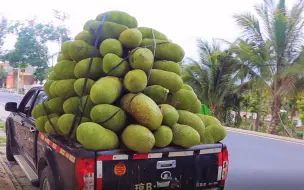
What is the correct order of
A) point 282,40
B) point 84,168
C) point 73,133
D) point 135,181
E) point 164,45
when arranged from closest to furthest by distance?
point 84,168
point 135,181
point 73,133
point 164,45
point 282,40

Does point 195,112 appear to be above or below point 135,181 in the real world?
above

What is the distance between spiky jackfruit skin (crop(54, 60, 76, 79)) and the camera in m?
3.73

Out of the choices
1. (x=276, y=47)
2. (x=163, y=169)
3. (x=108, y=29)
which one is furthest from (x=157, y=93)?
(x=276, y=47)

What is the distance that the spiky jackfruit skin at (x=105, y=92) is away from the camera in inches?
122

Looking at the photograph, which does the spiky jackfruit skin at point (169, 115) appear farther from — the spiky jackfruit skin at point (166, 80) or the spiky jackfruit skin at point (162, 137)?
the spiky jackfruit skin at point (166, 80)

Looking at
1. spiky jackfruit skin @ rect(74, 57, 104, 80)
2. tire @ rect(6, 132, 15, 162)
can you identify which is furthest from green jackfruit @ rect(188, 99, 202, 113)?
tire @ rect(6, 132, 15, 162)

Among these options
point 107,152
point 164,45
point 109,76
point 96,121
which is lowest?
point 107,152

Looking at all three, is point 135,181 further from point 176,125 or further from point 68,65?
point 68,65

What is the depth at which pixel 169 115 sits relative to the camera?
3.20 metres

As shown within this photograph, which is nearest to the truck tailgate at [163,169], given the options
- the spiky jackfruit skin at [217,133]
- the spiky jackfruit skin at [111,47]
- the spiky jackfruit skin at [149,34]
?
the spiky jackfruit skin at [217,133]

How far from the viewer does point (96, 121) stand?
306cm

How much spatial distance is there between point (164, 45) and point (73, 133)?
1.34 metres

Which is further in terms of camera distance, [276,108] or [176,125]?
[276,108]

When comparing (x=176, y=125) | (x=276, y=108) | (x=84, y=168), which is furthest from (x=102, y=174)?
(x=276, y=108)
